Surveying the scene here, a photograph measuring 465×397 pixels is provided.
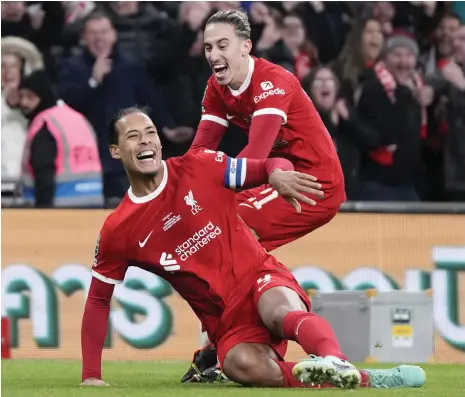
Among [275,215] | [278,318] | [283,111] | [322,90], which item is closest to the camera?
[278,318]

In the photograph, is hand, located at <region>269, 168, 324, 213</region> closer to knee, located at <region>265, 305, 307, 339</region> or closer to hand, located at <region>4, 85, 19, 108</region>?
knee, located at <region>265, 305, 307, 339</region>

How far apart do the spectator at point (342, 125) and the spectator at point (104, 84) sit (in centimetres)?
129

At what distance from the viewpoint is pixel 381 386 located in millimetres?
7172

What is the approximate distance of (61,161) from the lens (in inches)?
466

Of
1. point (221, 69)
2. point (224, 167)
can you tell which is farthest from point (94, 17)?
point (224, 167)

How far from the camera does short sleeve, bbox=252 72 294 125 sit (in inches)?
325

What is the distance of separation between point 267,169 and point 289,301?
29.4 inches

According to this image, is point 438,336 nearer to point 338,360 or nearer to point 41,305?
point 41,305

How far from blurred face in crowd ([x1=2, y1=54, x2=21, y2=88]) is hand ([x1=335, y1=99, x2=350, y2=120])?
306 cm

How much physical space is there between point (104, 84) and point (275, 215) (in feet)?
14.2

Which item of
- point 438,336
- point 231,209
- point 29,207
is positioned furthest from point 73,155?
point 231,209

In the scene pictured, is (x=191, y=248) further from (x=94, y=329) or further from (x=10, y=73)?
(x=10, y=73)

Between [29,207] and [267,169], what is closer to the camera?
[267,169]

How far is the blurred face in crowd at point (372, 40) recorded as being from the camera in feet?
40.8
